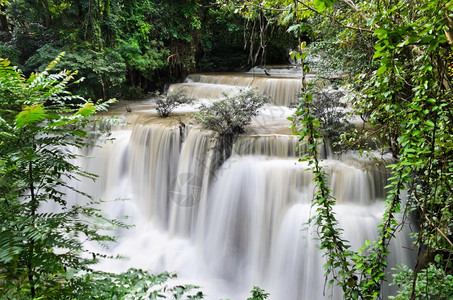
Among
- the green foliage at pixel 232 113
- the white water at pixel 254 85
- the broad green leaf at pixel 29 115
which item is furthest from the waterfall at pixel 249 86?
the broad green leaf at pixel 29 115

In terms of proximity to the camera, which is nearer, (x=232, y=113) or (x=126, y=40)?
(x=232, y=113)

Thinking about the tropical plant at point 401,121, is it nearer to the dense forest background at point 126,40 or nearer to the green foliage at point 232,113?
the green foliage at point 232,113

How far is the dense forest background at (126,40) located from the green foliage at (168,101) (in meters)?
2.06

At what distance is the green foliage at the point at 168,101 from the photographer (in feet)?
27.4

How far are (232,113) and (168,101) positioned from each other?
2632 millimetres

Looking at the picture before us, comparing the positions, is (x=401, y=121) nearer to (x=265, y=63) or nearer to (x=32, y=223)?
(x=32, y=223)

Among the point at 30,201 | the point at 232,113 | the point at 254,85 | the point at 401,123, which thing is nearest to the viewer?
the point at 30,201

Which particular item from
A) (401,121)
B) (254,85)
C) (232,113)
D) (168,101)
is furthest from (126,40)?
(401,121)

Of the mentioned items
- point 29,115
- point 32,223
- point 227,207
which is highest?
point 29,115

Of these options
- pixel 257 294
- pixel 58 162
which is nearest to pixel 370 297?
pixel 257 294

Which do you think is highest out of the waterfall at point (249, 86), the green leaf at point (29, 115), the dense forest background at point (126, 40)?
the dense forest background at point (126, 40)

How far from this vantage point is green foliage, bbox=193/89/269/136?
6406 mm

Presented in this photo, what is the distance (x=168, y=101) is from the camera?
27.5ft

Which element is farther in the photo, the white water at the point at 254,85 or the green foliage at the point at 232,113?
the white water at the point at 254,85
